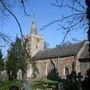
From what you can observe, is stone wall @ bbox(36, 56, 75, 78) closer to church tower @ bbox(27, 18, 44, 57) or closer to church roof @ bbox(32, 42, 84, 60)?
church roof @ bbox(32, 42, 84, 60)

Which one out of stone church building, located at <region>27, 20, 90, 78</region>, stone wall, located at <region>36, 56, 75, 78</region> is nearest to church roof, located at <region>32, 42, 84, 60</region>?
stone church building, located at <region>27, 20, 90, 78</region>

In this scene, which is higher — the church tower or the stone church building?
the church tower

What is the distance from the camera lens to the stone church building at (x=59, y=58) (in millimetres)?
63397

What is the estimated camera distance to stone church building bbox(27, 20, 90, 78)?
6340 cm

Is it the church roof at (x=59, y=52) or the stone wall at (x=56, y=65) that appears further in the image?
the stone wall at (x=56, y=65)

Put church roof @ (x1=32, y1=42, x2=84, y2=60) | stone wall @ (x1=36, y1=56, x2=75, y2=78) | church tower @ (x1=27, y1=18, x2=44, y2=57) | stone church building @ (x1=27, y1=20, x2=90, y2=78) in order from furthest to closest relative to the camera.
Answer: church tower @ (x1=27, y1=18, x2=44, y2=57) → stone wall @ (x1=36, y1=56, x2=75, y2=78) → church roof @ (x1=32, y1=42, x2=84, y2=60) → stone church building @ (x1=27, y1=20, x2=90, y2=78)

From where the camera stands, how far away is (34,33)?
83.8 m

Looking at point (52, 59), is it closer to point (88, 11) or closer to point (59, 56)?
point (59, 56)

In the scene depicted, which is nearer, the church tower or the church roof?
the church roof

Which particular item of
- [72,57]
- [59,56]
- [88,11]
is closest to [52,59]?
[59,56]

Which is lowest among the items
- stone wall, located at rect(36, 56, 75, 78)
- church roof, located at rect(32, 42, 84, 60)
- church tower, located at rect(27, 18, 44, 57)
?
stone wall, located at rect(36, 56, 75, 78)

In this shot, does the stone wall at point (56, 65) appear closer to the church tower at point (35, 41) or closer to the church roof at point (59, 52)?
the church roof at point (59, 52)

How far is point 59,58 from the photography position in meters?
70.3

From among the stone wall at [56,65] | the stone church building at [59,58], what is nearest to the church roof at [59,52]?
the stone church building at [59,58]
